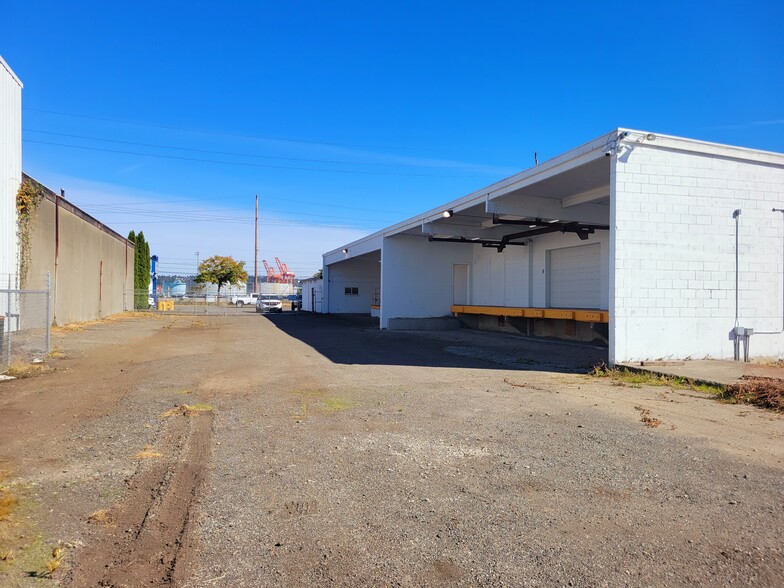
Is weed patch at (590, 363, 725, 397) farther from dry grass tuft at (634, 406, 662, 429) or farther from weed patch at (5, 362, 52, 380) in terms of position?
weed patch at (5, 362, 52, 380)

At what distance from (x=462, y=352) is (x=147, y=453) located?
37.3 ft

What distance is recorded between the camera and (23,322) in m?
17.2

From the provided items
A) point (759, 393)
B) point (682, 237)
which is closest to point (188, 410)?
point (759, 393)

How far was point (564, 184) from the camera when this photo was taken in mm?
15453

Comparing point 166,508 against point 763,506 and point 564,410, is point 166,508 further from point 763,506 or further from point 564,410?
point 564,410

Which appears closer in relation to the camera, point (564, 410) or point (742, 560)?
point (742, 560)

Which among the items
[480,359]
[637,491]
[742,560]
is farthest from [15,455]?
[480,359]

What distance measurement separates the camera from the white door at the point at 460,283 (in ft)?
90.1

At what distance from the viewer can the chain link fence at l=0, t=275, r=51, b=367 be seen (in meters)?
10.7

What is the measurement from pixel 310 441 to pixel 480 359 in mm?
8838

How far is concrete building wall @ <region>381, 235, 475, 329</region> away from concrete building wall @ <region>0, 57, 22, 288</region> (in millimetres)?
14311

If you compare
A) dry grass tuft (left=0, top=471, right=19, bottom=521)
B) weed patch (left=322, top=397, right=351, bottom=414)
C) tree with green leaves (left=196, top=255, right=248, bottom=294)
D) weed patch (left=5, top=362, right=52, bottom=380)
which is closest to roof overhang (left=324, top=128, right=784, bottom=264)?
weed patch (left=322, top=397, right=351, bottom=414)

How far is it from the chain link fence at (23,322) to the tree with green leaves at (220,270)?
4175cm

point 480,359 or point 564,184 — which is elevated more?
point 564,184
